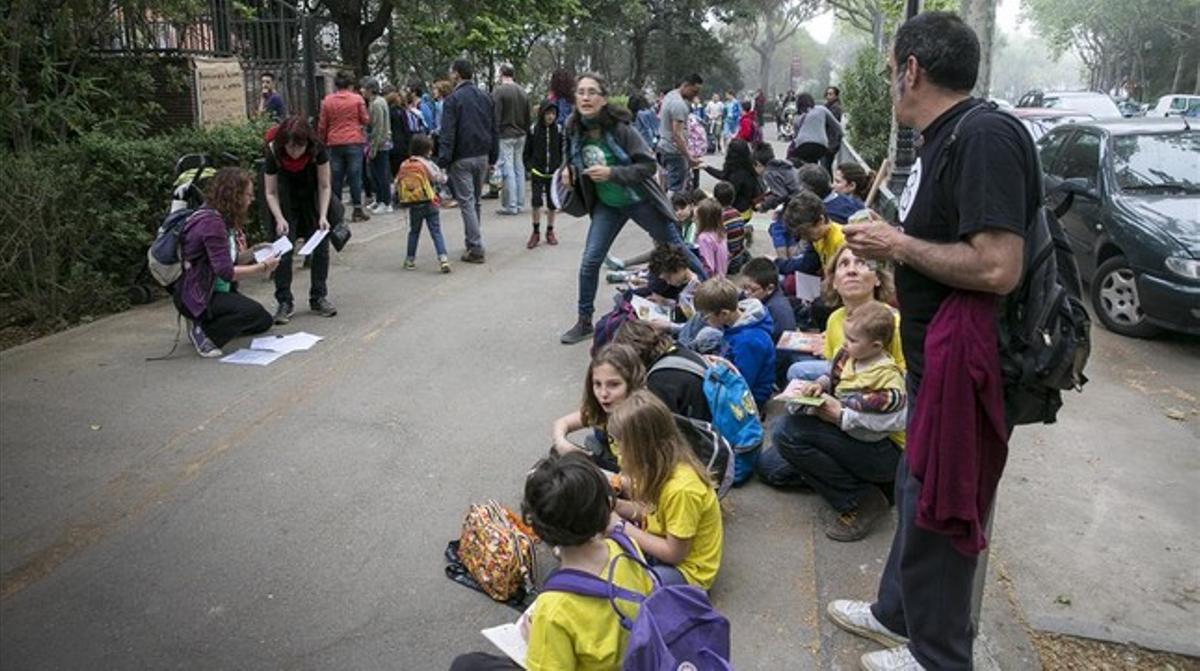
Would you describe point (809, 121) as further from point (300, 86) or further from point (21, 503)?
point (21, 503)

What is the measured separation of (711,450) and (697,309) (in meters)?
1.27

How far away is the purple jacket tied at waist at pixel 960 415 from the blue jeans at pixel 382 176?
1156cm

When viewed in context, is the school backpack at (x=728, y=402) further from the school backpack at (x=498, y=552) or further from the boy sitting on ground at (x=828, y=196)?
the boy sitting on ground at (x=828, y=196)

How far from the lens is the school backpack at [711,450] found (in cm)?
406

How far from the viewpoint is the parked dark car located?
7.25m

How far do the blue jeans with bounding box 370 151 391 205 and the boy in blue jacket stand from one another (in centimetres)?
896

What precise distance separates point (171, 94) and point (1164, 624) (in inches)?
464

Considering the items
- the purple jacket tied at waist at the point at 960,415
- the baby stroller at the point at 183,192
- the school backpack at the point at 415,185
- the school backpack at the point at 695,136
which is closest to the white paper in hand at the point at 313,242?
the baby stroller at the point at 183,192

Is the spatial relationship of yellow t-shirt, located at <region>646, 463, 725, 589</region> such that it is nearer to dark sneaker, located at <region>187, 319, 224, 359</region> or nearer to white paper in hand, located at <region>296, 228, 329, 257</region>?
dark sneaker, located at <region>187, 319, 224, 359</region>

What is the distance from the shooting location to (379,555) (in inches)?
160

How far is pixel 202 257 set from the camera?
6582 mm

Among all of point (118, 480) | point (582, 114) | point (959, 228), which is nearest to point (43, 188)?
point (118, 480)

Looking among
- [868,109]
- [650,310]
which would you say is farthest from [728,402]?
[868,109]

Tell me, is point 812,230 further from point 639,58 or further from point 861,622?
point 639,58
